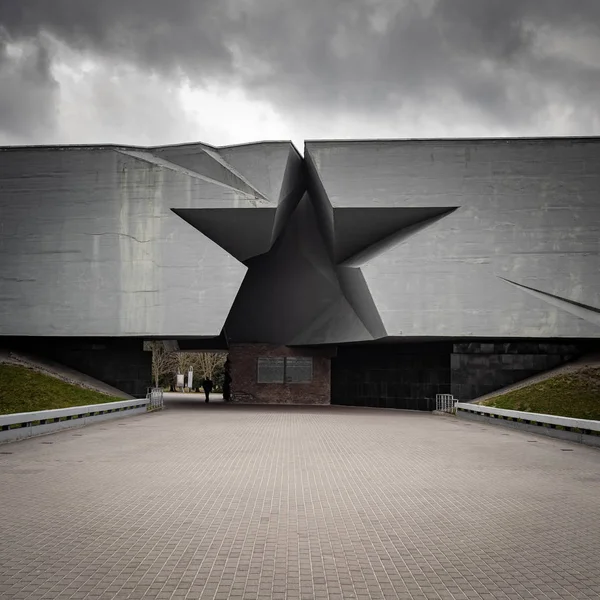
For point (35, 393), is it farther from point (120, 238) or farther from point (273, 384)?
point (273, 384)

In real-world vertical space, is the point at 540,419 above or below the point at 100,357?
below

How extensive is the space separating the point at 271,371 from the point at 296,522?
87.0ft

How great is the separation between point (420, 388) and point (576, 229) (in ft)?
29.0

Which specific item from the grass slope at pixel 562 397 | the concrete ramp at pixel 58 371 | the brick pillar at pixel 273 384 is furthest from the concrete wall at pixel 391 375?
the concrete ramp at pixel 58 371

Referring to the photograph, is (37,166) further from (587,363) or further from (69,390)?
(587,363)

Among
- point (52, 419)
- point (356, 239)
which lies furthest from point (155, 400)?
point (52, 419)

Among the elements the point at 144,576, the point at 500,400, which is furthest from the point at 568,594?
the point at 500,400

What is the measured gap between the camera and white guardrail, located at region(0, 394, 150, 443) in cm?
1328

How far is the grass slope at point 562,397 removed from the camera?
18.4 meters

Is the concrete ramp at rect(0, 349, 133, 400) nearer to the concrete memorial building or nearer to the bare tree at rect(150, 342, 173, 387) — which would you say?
the concrete memorial building

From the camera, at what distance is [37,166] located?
2600 centimetres

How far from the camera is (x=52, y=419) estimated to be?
51.9 feet

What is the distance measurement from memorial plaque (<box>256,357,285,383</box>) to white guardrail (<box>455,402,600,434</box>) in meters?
11.9

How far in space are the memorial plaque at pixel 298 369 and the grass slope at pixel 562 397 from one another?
39.6 feet
